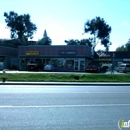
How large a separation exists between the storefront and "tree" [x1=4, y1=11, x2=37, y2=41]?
3720 centimetres

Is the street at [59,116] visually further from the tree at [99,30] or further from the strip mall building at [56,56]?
the tree at [99,30]

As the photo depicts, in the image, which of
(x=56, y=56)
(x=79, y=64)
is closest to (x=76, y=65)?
(x=79, y=64)

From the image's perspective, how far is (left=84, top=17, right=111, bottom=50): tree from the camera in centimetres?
8456

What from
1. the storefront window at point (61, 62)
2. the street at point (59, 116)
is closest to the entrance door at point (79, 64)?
the storefront window at point (61, 62)

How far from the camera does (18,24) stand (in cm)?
8450

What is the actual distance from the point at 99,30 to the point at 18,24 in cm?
2753

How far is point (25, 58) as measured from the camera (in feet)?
165

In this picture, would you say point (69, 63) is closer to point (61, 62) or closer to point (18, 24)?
point (61, 62)

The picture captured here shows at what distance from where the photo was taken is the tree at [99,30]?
84562 millimetres

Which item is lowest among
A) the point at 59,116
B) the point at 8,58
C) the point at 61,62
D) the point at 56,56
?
the point at 59,116

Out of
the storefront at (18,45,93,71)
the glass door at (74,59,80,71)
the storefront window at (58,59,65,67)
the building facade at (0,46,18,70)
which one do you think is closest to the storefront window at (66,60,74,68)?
the storefront at (18,45,93,71)

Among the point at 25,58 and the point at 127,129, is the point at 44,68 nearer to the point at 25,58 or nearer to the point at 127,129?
the point at 25,58

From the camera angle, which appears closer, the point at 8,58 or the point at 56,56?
the point at 56,56

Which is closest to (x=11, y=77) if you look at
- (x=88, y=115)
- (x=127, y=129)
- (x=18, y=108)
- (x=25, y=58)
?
(x=18, y=108)
